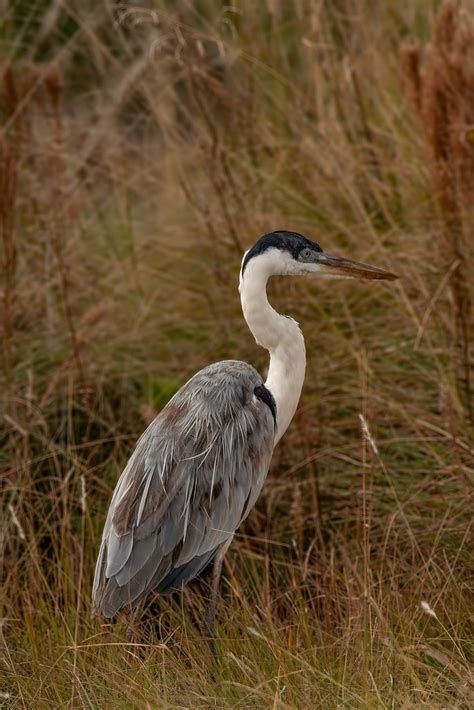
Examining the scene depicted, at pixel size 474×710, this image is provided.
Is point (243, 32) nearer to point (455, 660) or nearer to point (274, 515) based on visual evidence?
point (274, 515)

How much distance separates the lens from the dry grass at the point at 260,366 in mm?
3418

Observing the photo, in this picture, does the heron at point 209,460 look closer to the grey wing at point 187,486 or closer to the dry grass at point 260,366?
the grey wing at point 187,486

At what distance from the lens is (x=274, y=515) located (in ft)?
16.0

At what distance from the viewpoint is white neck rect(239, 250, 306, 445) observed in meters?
3.96

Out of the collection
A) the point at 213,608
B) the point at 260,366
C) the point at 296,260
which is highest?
the point at 296,260

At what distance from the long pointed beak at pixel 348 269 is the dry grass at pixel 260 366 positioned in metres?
0.39

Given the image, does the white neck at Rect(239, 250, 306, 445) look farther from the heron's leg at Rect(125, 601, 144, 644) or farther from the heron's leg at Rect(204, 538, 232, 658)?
the heron's leg at Rect(125, 601, 144, 644)

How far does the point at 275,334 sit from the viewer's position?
4078mm

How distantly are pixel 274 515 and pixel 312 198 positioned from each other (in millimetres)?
1628

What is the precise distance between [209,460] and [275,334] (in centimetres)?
46

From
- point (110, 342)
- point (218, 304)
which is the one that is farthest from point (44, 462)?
point (218, 304)

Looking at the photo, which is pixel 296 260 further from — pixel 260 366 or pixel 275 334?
pixel 260 366

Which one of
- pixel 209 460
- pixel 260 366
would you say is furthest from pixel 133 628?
pixel 260 366

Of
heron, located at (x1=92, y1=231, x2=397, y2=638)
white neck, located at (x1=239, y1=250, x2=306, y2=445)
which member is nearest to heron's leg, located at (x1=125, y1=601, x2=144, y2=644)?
heron, located at (x1=92, y1=231, x2=397, y2=638)
